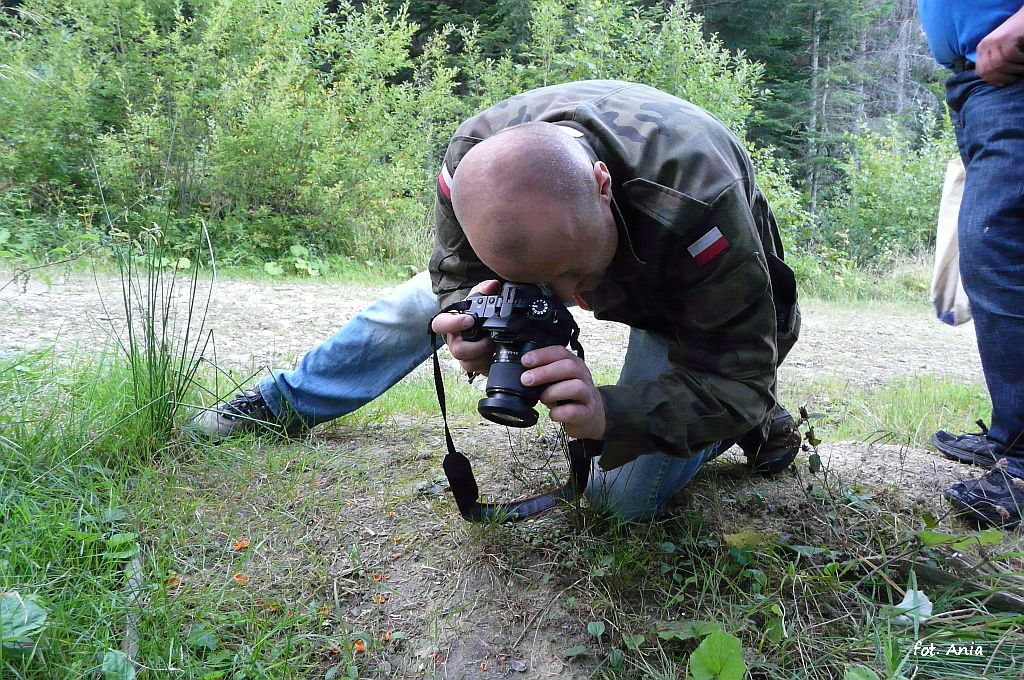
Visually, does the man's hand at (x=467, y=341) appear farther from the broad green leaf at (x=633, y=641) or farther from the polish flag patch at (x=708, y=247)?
the broad green leaf at (x=633, y=641)

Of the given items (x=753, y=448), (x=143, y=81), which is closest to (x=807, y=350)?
(x=753, y=448)

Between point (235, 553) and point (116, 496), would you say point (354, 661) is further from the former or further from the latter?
point (116, 496)

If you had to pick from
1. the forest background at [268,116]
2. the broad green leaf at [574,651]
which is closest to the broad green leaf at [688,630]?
the broad green leaf at [574,651]

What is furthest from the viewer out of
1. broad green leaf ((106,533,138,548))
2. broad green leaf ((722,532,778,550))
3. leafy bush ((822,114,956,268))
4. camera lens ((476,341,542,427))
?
leafy bush ((822,114,956,268))

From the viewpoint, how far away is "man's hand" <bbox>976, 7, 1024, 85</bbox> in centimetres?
199

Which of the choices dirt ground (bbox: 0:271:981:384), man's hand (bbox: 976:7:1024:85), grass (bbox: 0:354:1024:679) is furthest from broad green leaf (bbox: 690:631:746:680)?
dirt ground (bbox: 0:271:981:384)

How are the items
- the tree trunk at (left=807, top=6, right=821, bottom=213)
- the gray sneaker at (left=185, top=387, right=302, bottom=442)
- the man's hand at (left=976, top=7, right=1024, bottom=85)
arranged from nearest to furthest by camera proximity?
the man's hand at (left=976, top=7, right=1024, bottom=85), the gray sneaker at (left=185, top=387, right=302, bottom=442), the tree trunk at (left=807, top=6, right=821, bottom=213)

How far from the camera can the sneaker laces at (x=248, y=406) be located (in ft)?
7.52

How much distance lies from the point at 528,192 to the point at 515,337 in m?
0.32

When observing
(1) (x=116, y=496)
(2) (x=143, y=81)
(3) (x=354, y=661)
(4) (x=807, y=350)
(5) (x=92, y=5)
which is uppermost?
(5) (x=92, y=5)

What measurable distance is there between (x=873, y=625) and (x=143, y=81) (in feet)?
25.5

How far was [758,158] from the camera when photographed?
9805 millimetres

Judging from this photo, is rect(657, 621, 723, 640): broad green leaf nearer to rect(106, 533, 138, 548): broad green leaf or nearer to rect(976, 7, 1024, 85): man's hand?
rect(106, 533, 138, 548): broad green leaf

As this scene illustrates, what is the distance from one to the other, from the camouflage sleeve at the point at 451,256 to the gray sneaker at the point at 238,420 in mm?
730
